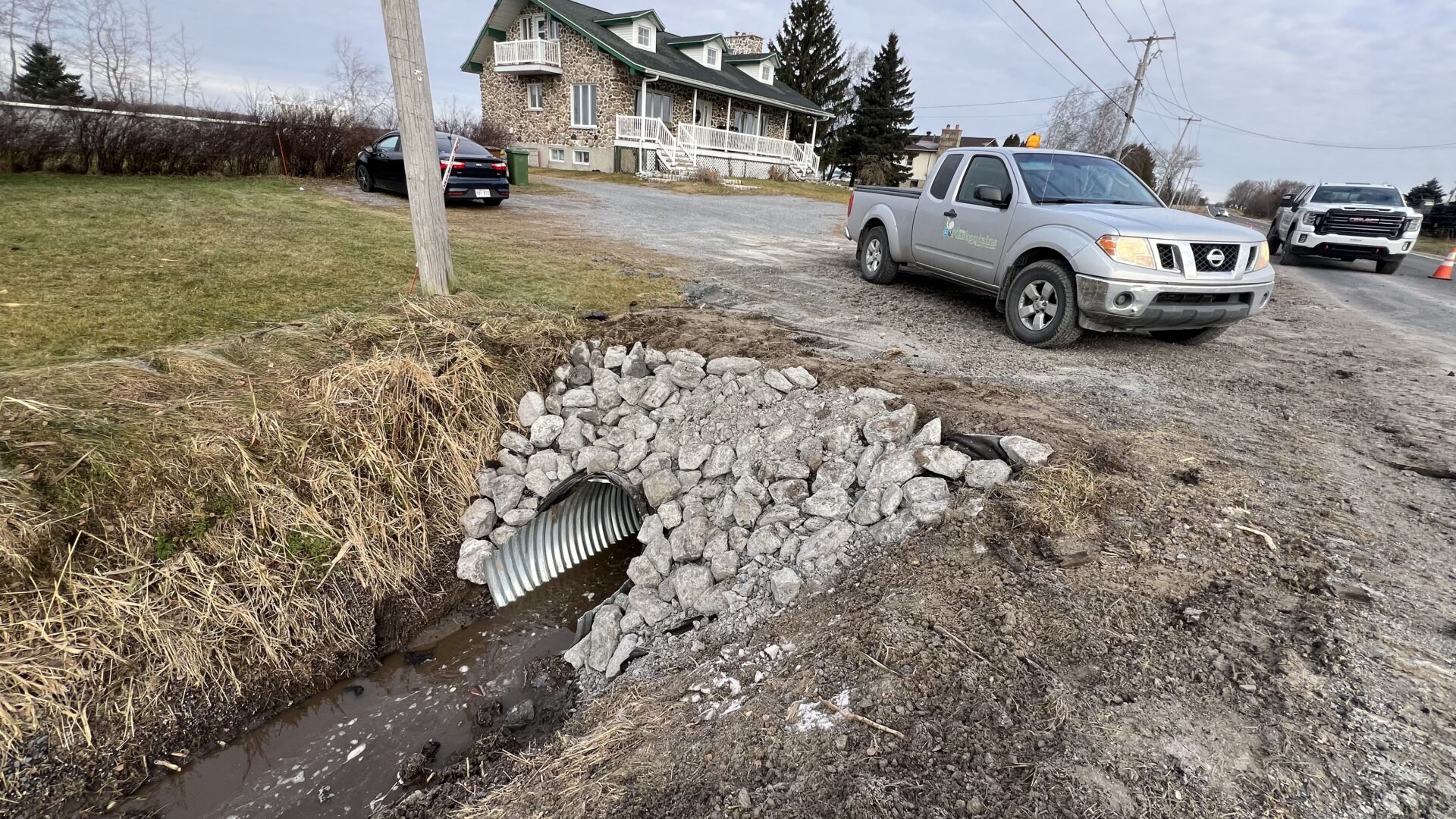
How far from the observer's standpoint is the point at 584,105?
95.2 feet

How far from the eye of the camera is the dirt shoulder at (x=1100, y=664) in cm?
208

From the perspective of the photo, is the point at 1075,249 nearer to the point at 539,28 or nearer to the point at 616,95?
the point at 616,95

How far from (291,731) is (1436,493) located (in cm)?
663

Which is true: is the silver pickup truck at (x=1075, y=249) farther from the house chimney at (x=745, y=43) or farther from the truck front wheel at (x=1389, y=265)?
the house chimney at (x=745, y=43)

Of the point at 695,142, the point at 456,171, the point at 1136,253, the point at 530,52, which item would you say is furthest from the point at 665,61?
the point at 1136,253

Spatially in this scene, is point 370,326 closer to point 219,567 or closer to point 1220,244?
point 219,567

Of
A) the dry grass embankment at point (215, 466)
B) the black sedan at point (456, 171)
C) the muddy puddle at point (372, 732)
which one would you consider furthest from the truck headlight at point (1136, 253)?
the black sedan at point (456, 171)

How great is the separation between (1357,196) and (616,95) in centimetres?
2458

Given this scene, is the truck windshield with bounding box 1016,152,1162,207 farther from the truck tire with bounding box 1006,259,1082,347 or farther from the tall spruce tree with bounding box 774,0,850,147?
the tall spruce tree with bounding box 774,0,850,147

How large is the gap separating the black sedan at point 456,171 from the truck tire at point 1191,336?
11816mm

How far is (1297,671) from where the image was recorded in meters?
2.45

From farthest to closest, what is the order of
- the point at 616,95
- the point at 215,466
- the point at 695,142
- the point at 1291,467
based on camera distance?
1. the point at 695,142
2. the point at 616,95
3. the point at 1291,467
4. the point at 215,466

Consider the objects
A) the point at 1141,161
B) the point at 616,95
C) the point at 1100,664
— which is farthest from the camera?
the point at 1141,161

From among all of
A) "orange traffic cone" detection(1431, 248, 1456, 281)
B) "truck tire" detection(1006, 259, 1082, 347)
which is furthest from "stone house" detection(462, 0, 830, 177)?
"truck tire" detection(1006, 259, 1082, 347)
